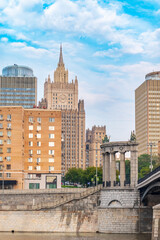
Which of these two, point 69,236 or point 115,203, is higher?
point 115,203

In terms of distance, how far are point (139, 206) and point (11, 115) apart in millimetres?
51045

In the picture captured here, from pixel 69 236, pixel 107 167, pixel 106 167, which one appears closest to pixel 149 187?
pixel 107 167

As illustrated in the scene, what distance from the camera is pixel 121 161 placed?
96.8 metres

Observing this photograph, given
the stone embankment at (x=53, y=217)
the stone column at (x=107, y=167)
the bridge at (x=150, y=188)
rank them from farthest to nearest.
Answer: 1. the stone column at (x=107, y=167)
2. the stone embankment at (x=53, y=217)
3. the bridge at (x=150, y=188)

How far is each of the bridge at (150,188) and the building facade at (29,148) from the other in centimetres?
4473

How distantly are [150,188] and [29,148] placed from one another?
175 ft

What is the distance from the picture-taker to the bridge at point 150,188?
284 feet

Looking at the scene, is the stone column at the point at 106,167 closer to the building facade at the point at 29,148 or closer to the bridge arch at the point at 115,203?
the bridge arch at the point at 115,203

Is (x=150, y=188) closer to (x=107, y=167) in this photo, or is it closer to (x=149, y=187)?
(x=149, y=187)

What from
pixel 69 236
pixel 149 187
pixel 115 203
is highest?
pixel 149 187

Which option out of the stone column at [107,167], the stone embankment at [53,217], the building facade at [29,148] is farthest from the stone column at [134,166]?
the building facade at [29,148]

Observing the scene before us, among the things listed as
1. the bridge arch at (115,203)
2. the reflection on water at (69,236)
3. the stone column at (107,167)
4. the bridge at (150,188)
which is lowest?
the reflection on water at (69,236)

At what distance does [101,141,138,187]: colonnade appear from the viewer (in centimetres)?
9612

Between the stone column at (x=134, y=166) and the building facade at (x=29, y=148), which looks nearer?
the stone column at (x=134, y=166)
